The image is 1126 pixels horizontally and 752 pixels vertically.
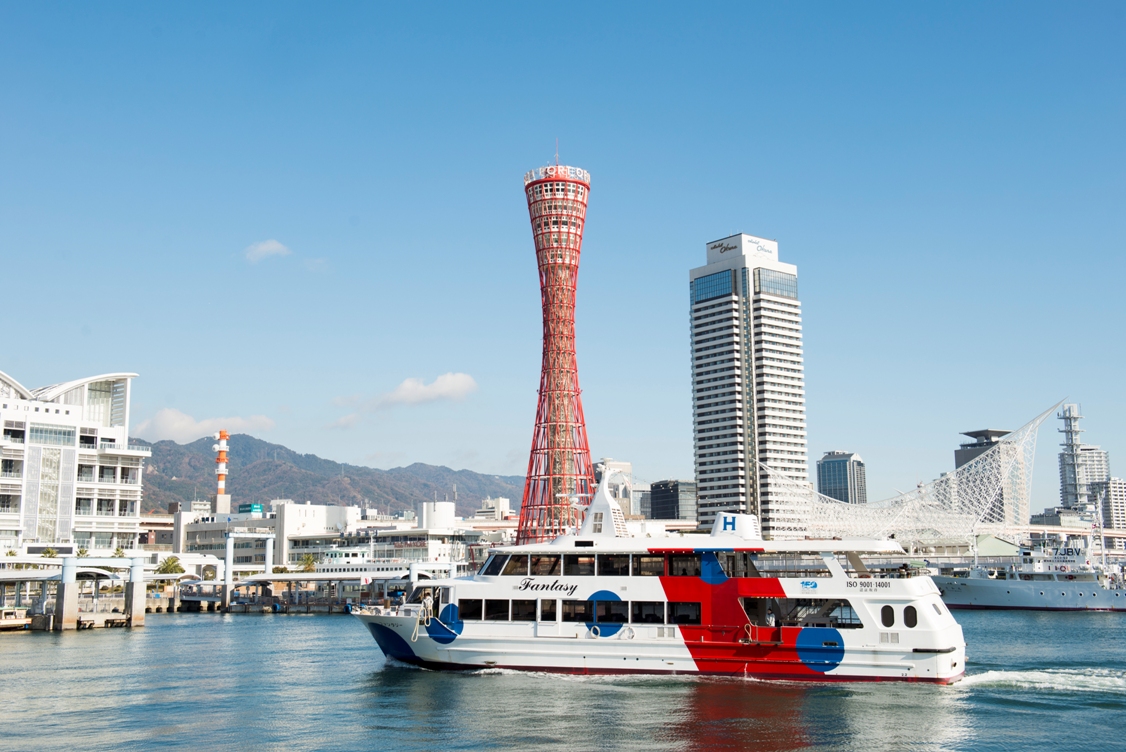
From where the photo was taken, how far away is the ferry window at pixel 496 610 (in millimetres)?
33500

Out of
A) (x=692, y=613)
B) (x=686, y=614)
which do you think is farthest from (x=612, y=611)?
(x=692, y=613)

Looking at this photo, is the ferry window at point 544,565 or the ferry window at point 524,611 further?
the ferry window at point 544,565

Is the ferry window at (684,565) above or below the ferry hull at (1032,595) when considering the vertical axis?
above

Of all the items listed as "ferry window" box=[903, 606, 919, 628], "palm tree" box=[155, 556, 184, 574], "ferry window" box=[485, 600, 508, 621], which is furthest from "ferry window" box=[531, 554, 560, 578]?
"palm tree" box=[155, 556, 184, 574]

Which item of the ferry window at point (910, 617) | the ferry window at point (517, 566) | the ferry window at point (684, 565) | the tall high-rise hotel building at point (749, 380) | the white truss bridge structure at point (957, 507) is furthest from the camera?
the tall high-rise hotel building at point (749, 380)

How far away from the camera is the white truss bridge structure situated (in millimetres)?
139000

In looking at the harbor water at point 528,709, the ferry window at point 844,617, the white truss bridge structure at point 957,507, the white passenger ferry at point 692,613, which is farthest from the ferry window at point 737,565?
the white truss bridge structure at point 957,507

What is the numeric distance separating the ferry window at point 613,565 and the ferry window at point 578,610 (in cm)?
115

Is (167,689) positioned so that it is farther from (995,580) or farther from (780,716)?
(995,580)

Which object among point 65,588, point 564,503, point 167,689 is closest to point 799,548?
point 167,689

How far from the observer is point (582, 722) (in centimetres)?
2644

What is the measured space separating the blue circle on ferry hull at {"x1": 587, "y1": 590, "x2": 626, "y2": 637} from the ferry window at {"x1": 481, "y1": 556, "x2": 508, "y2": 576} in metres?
3.38

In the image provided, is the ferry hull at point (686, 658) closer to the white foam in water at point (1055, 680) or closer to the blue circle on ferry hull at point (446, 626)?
the blue circle on ferry hull at point (446, 626)

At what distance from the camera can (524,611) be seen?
33344 mm
